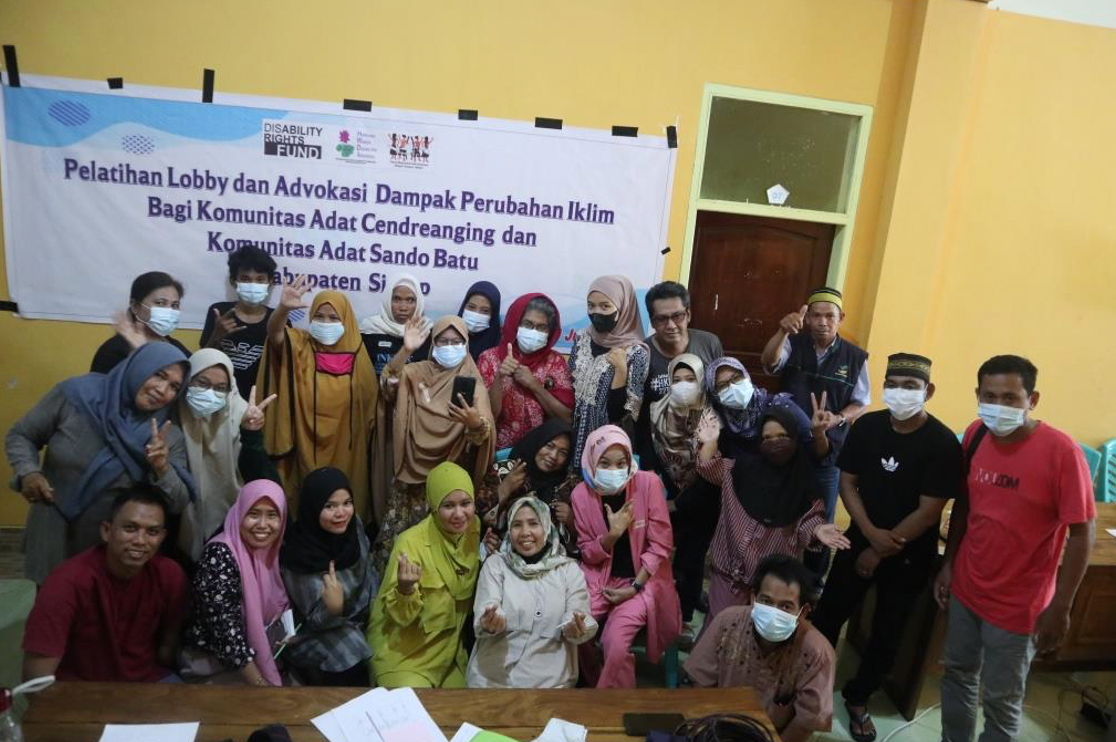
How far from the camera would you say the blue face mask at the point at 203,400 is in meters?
2.47

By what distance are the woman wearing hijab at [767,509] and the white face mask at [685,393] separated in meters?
0.21

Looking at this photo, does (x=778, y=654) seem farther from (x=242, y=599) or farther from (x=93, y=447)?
(x=93, y=447)

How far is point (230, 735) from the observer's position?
1553 millimetres

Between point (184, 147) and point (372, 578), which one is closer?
point (372, 578)

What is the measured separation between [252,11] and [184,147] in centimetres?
79

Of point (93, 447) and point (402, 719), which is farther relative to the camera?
point (93, 447)

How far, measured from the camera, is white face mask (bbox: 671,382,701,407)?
2828 mm

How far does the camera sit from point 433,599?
242cm

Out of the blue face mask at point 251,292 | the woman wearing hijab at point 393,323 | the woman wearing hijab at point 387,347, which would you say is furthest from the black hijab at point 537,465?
the blue face mask at point 251,292

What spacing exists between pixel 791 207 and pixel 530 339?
79.0 inches

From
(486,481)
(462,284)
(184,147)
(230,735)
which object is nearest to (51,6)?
(184,147)

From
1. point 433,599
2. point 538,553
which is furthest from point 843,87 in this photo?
point 433,599

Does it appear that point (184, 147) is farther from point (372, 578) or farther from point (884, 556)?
point (884, 556)

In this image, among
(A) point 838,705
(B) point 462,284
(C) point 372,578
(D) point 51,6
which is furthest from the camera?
(B) point 462,284
